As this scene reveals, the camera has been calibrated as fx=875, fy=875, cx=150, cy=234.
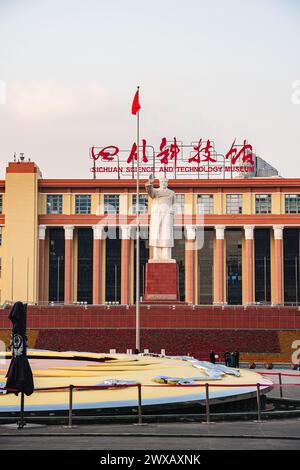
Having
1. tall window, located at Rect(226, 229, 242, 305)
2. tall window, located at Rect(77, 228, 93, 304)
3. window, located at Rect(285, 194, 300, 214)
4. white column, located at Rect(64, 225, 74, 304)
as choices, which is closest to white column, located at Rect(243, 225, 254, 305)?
tall window, located at Rect(226, 229, 242, 305)

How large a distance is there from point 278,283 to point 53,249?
2436cm

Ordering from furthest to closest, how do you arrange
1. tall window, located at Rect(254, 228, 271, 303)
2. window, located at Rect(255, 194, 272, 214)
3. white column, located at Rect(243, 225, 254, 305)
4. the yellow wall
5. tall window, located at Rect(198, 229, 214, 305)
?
tall window, located at Rect(198, 229, 214, 305) → tall window, located at Rect(254, 228, 271, 303) → window, located at Rect(255, 194, 272, 214) → white column, located at Rect(243, 225, 254, 305) → the yellow wall

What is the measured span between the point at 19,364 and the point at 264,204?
234 feet

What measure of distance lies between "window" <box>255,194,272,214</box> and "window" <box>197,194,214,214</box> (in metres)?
4.66

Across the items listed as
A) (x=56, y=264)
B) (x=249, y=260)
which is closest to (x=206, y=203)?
(x=249, y=260)

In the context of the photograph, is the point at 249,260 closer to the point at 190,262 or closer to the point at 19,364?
the point at 190,262

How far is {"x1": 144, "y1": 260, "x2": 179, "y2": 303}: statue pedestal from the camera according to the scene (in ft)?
207

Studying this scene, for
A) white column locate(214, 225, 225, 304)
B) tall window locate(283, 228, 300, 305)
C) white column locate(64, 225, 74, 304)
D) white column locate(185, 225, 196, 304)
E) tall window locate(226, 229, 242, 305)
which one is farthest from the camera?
tall window locate(226, 229, 242, 305)

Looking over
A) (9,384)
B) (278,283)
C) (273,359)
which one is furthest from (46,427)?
(278,283)

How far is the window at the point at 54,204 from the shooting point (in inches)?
3602

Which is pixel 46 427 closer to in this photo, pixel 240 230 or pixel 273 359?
pixel 273 359

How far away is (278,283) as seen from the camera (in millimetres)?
Answer: 88625

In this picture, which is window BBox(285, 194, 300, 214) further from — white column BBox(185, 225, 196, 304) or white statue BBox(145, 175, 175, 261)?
white statue BBox(145, 175, 175, 261)

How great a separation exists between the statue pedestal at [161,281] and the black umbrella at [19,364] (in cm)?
4179
